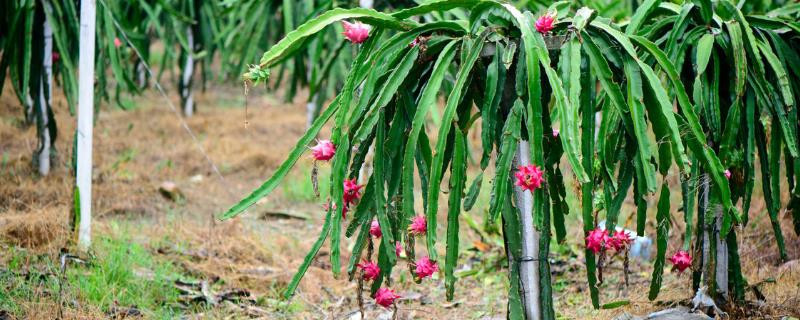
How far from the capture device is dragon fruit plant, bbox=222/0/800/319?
2.48m

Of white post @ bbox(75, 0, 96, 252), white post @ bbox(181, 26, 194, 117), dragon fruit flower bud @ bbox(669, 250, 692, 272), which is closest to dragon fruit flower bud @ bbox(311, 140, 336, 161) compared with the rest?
dragon fruit flower bud @ bbox(669, 250, 692, 272)

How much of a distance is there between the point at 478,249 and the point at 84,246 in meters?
2.26

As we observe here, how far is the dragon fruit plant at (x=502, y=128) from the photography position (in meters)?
2.48

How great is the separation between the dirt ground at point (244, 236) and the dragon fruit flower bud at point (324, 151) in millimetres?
837

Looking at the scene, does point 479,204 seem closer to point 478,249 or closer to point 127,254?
point 478,249

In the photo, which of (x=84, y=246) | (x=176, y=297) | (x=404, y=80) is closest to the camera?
(x=404, y=80)

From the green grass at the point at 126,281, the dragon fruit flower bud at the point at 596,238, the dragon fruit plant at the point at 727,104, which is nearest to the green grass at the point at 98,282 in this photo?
the green grass at the point at 126,281

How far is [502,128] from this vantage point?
9.05ft

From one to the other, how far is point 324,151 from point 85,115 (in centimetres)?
207

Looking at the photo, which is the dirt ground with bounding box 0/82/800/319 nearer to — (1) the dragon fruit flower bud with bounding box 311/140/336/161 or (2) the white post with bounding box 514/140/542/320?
(2) the white post with bounding box 514/140/542/320

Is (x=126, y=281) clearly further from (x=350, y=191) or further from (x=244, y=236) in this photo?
(x=350, y=191)

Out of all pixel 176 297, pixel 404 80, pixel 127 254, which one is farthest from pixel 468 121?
pixel 127 254

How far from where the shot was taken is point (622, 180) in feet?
9.57

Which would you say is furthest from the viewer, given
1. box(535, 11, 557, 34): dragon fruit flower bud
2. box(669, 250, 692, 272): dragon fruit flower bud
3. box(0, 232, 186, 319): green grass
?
box(0, 232, 186, 319): green grass
